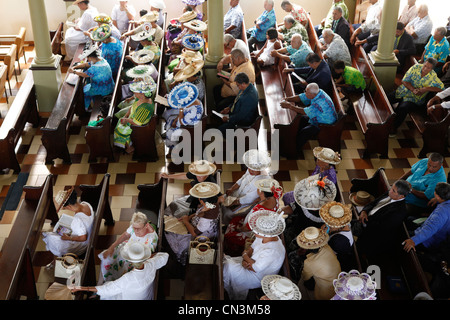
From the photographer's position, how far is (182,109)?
8.73m

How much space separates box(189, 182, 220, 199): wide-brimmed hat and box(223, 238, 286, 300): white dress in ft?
2.85

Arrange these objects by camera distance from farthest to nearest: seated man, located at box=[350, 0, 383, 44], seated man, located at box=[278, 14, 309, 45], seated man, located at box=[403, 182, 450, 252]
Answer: seated man, located at box=[350, 0, 383, 44]
seated man, located at box=[278, 14, 309, 45]
seated man, located at box=[403, 182, 450, 252]

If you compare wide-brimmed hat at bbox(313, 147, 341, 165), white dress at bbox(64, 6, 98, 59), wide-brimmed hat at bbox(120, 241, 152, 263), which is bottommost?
white dress at bbox(64, 6, 98, 59)

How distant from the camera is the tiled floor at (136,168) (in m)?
8.57

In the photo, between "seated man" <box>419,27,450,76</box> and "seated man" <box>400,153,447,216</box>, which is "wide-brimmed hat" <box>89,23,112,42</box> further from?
"seated man" <box>400,153,447,216</box>

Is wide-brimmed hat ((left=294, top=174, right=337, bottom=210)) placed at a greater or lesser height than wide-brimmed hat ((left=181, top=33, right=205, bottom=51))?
greater

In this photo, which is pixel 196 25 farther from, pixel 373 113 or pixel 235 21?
pixel 373 113

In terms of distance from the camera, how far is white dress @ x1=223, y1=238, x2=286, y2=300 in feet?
19.5

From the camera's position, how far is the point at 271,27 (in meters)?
11.9

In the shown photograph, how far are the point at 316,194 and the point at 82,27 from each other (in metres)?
7.88

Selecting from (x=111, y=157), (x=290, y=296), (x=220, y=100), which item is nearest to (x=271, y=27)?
(x=220, y=100)

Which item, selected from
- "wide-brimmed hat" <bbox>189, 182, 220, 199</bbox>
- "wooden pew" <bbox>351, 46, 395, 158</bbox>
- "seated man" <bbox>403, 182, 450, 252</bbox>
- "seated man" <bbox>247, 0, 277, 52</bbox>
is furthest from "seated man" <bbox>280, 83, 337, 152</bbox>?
"seated man" <bbox>247, 0, 277, 52</bbox>

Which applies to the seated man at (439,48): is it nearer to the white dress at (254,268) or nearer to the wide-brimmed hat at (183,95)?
the wide-brimmed hat at (183,95)
